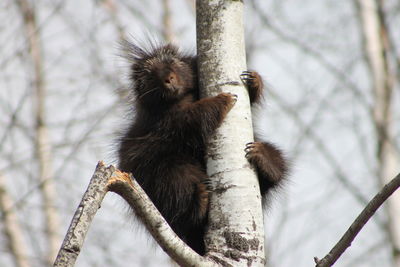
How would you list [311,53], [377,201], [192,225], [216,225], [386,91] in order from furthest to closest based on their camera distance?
[311,53], [386,91], [192,225], [216,225], [377,201]

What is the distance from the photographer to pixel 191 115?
319cm

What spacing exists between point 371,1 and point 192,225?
20.2 feet

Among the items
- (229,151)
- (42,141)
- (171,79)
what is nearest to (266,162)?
(229,151)

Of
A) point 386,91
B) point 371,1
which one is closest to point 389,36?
point 371,1

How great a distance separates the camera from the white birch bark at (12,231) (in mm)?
7316

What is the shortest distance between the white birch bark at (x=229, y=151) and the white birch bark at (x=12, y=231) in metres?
5.10

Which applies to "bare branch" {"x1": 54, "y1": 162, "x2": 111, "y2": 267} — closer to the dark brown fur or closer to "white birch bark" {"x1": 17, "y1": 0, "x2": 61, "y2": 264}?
the dark brown fur

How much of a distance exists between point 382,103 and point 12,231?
14.7 ft

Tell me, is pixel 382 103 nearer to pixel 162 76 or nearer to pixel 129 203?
pixel 162 76

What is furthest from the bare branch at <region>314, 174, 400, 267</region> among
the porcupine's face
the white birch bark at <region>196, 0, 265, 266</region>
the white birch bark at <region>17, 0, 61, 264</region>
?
the white birch bark at <region>17, 0, 61, 264</region>

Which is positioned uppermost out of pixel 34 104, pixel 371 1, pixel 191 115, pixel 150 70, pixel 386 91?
pixel 371 1

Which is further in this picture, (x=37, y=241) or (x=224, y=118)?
(x=37, y=241)

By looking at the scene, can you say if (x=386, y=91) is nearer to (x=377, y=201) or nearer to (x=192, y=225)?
(x=192, y=225)

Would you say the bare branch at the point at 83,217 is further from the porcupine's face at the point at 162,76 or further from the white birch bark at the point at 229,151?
the porcupine's face at the point at 162,76
